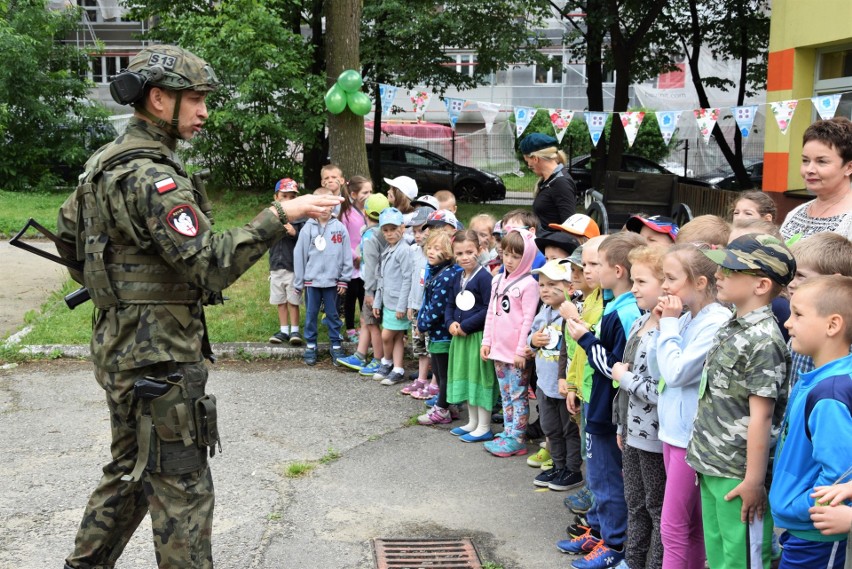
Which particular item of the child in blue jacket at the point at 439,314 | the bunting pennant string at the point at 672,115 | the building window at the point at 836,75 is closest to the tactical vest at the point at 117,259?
the child in blue jacket at the point at 439,314

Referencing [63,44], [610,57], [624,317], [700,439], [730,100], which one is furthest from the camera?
[730,100]

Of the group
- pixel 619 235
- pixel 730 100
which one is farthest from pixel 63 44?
pixel 619 235

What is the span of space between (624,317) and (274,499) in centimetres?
239

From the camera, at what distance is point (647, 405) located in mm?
4156

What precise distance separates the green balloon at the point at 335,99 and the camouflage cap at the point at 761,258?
28.3 feet

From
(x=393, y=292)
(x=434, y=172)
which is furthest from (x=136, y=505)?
(x=434, y=172)

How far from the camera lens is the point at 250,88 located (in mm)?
15844

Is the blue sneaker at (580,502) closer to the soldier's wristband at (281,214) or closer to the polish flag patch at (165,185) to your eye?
the soldier's wristband at (281,214)

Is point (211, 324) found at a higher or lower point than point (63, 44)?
lower

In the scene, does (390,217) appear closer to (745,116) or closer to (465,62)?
(745,116)

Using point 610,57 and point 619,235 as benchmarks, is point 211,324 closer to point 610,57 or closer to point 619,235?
point 619,235

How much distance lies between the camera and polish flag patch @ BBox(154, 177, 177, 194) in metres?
3.55

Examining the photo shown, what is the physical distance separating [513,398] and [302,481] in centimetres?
156

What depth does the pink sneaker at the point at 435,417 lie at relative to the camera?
22.5 feet
